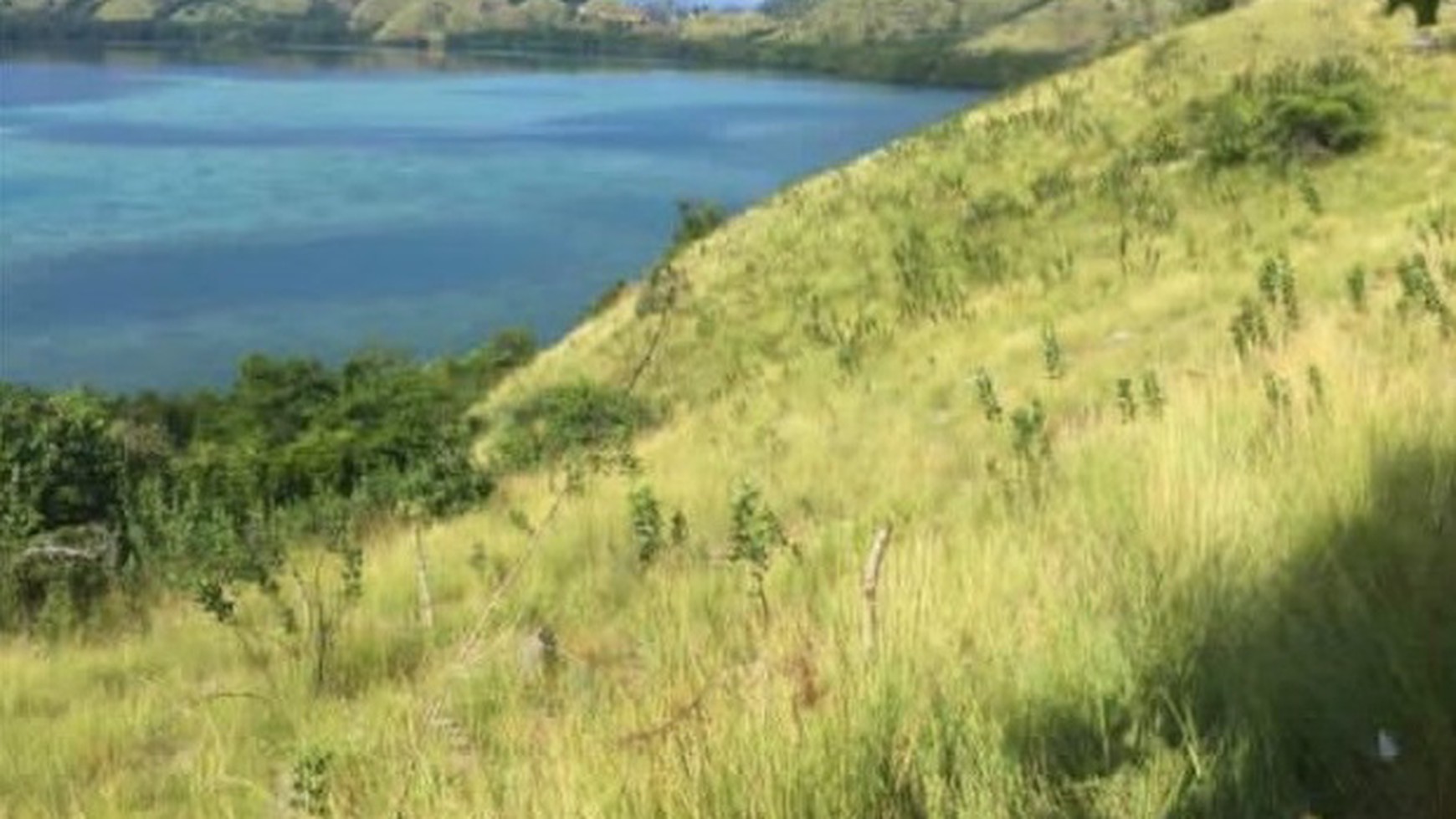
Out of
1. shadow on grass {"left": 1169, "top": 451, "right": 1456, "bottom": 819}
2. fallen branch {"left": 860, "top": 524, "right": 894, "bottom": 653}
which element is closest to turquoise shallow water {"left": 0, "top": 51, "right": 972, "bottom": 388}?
fallen branch {"left": 860, "top": 524, "right": 894, "bottom": 653}

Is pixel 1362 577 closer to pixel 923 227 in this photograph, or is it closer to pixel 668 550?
pixel 668 550

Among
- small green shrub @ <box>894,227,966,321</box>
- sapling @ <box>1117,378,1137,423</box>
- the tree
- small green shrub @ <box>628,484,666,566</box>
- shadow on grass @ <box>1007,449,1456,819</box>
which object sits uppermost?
the tree

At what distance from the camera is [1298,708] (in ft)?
9.32

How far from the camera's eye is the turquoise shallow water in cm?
7169

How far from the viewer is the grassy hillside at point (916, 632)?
2.62 meters

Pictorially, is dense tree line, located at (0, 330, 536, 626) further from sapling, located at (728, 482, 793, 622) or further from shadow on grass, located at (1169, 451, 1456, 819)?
shadow on grass, located at (1169, 451, 1456, 819)

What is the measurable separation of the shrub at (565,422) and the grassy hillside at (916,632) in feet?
5.19

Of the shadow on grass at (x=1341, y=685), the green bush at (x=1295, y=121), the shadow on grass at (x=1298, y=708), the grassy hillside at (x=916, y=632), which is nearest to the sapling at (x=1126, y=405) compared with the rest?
the grassy hillside at (x=916, y=632)

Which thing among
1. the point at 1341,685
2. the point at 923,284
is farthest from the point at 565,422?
the point at 1341,685

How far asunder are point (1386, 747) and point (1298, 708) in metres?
0.28

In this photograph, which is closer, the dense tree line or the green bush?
the dense tree line

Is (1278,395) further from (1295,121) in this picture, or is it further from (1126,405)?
(1295,121)

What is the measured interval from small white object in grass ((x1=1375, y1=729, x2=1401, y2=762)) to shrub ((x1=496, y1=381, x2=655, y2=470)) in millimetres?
7030

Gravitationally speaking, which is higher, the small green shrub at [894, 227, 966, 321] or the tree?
the tree
